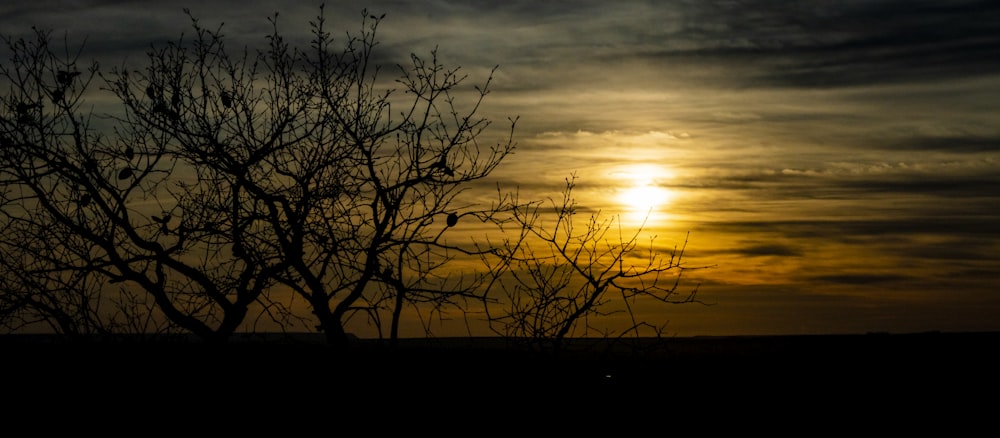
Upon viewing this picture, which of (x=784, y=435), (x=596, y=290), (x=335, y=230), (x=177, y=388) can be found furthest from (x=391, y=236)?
(x=784, y=435)

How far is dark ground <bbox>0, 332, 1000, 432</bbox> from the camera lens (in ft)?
29.0

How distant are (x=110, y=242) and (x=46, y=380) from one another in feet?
15.8

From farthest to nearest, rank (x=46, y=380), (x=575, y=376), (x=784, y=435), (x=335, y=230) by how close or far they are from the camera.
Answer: (x=335, y=230) → (x=575, y=376) → (x=46, y=380) → (x=784, y=435)

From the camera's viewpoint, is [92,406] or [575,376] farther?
[575,376]

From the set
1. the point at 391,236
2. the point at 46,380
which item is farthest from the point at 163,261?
the point at 46,380

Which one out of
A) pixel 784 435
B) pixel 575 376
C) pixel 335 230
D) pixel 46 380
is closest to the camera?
pixel 784 435

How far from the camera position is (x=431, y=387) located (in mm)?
9398

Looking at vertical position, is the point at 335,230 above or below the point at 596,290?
above

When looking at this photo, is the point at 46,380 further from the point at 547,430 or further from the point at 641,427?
the point at 641,427

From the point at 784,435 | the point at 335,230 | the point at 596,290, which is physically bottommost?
the point at 784,435

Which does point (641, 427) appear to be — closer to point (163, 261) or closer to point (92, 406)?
point (92, 406)

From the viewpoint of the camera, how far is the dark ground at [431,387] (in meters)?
8.83

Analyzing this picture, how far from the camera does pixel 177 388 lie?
29.6 feet

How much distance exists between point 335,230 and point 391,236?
0.73m
